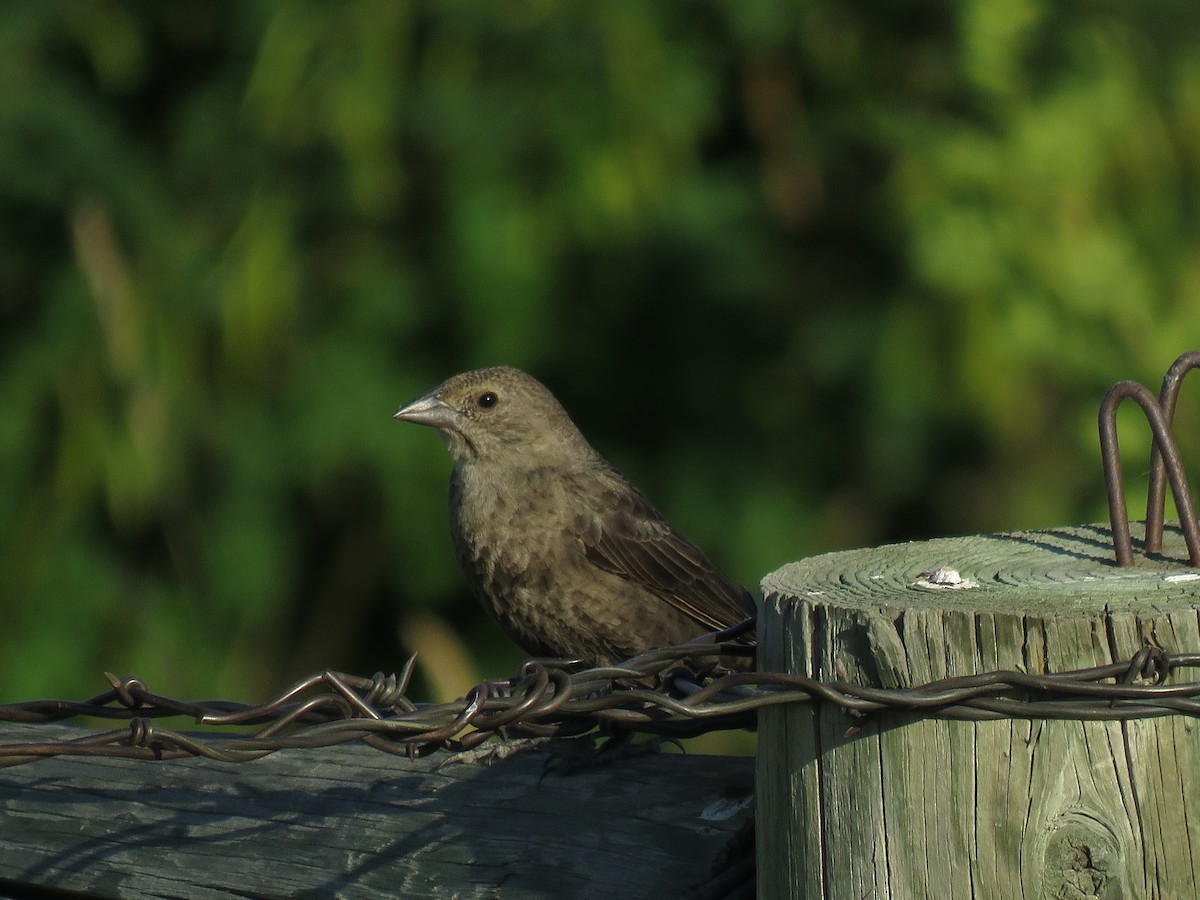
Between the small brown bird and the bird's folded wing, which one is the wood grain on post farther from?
the bird's folded wing

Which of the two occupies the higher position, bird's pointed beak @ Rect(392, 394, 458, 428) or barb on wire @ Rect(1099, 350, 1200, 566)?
bird's pointed beak @ Rect(392, 394, 458, 428)

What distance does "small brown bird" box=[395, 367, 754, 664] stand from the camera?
4.40 metres

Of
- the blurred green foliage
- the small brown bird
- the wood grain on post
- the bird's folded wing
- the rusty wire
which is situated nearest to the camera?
the wood grain on post

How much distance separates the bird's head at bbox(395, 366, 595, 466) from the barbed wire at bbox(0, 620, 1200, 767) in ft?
8.13

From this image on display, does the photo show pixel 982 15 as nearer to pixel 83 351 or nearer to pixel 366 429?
pixel 366 429

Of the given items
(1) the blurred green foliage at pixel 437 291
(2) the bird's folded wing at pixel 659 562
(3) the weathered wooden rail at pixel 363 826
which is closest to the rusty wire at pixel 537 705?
(3) the weathered wooden rail at pixel 363 826

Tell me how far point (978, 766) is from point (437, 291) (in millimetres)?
4488

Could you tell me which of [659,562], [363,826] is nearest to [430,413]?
[659,562]

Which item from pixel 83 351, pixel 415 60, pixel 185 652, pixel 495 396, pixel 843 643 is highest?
pixel 415 60

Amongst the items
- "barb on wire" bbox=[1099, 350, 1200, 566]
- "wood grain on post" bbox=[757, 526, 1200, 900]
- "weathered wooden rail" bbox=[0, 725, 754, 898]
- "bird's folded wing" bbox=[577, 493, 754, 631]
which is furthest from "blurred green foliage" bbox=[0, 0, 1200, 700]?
"wood grain on post" bbox=[757, 526, 1200, 900]

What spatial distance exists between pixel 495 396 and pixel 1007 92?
1.89 meters

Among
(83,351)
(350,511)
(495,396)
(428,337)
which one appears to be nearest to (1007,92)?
(495,396)

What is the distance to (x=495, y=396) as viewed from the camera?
15.9 feet

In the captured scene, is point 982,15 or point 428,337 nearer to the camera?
point 982,15
